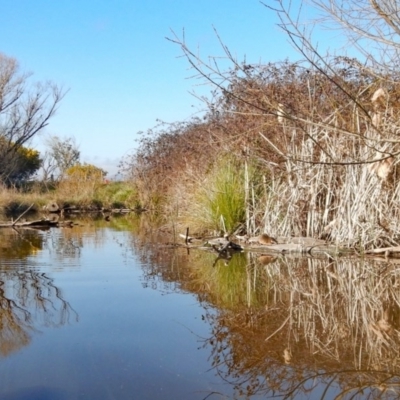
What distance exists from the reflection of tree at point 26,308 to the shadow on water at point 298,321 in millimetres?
951

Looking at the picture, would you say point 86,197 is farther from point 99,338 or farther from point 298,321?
point 99,338

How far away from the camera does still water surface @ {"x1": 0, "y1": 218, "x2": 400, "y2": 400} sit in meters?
2.52

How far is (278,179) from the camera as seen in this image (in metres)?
7.79

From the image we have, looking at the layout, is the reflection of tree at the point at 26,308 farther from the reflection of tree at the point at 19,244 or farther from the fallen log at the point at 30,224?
the fallen log at the point at 30,224

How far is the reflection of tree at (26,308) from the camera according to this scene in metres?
3.26

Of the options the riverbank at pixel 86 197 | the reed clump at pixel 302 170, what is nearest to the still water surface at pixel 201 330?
the reed clump at pixel 302 170

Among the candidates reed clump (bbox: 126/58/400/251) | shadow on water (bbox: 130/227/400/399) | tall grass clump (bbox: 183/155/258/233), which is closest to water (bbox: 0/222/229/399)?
shadow on water (bbox: 130/227/400/399)

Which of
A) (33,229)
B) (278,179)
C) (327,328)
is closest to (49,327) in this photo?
(327,328)

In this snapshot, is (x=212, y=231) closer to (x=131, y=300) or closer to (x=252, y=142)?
(x=252, y=142)

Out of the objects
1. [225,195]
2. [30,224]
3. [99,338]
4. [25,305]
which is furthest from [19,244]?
[99,338]

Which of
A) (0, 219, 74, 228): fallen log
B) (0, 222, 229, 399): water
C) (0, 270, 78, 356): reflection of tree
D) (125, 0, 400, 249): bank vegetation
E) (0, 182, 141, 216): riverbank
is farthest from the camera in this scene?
(0, 182, 141, 216): riverbank

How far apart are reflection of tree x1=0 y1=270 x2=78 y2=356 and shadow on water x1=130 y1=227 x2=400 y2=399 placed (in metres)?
0.95

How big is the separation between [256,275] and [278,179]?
2544mm

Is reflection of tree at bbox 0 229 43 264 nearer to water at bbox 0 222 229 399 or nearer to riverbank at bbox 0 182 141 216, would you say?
water at bbox 0 222 229 399
